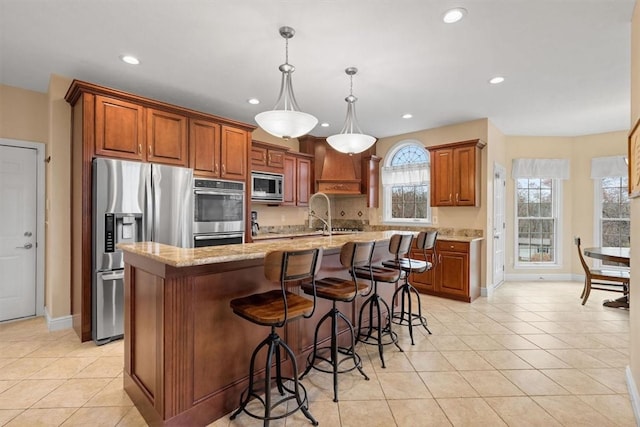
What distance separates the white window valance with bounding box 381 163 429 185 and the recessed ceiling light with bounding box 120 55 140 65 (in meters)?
4.37

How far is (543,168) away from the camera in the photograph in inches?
233

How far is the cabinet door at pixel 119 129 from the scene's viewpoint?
305 centimetres

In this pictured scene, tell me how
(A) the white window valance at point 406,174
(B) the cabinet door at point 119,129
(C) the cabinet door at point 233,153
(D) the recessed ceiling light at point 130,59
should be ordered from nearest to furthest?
(D) the recessed ceiling light at point 130,59 < (B) the cabinet door at point 119,129 < (C) the cabinet door at point 233,153 < (A) the white window valance at point 406,174

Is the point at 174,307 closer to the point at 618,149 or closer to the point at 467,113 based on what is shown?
the point at 467,113

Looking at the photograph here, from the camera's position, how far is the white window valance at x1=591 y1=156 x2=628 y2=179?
5.43 m

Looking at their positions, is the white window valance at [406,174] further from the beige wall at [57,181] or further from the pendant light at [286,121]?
the beige wall at [57,181]

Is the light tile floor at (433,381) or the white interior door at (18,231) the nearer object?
the light tile floor at (433,381)

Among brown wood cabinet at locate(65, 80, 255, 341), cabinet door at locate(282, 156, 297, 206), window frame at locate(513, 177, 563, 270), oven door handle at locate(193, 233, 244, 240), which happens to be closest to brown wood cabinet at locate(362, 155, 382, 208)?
cabinet door at locate(282, 156, 297, 206)

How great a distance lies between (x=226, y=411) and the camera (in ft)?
6.58

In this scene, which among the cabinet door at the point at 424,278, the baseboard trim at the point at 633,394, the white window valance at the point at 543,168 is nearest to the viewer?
the baseboard trim at the point at 633,394

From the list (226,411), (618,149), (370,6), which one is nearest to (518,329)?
(226,411)

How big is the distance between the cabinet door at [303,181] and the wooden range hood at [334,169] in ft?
0.53

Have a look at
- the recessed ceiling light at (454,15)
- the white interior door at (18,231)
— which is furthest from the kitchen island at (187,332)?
the white interior door at (18,231)

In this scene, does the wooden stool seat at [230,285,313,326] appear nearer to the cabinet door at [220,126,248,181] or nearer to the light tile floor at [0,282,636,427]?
the light tile floor at [0,282,636,427]
